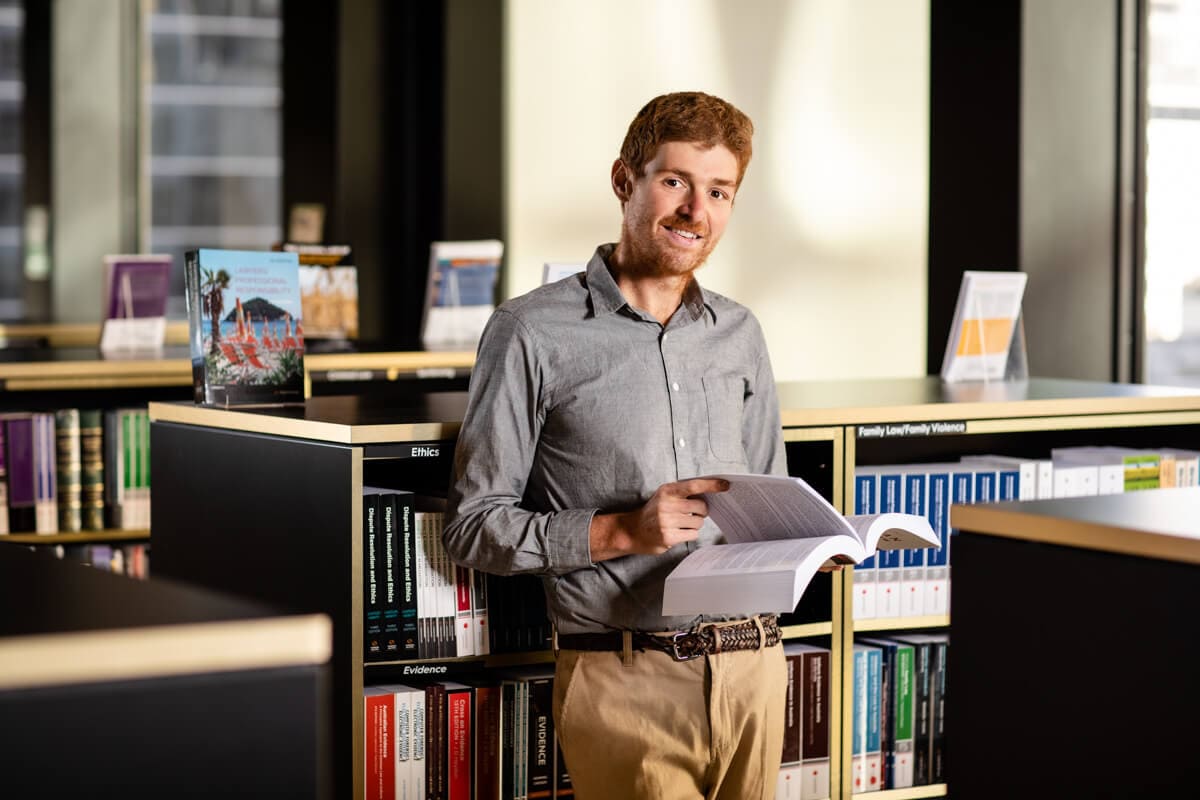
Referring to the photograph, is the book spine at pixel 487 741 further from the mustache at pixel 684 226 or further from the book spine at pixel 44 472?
the book spine at pixel 44 472

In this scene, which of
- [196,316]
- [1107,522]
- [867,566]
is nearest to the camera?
[1107,522]

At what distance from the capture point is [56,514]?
4.25 metres

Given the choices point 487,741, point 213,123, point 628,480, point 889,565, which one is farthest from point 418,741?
point 213,123

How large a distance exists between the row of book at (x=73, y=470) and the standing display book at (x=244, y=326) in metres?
1.42

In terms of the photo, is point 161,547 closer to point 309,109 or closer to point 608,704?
point 608,704

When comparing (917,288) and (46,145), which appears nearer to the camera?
(917,288)

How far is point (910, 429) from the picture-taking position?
10.0 feet

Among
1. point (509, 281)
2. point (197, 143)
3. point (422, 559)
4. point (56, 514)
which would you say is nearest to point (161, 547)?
point (422, 559)

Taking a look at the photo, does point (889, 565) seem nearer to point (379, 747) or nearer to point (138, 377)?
point (379, 747)

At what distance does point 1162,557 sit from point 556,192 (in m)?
5.20

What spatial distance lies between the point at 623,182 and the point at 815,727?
1.20 metres

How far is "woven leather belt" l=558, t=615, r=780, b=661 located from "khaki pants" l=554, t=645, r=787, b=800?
0.01m

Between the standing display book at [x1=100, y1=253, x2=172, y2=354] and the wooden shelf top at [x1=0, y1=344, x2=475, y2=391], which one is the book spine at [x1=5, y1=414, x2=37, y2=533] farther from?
the standing display book at [x1=100, y1=253, x2=172, y2=354]

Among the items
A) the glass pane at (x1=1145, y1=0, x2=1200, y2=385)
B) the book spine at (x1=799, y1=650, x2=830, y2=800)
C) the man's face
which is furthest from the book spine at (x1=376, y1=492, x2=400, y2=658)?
the glass pane at (x1=1145, y1=0, x2=1200, y2=385)
